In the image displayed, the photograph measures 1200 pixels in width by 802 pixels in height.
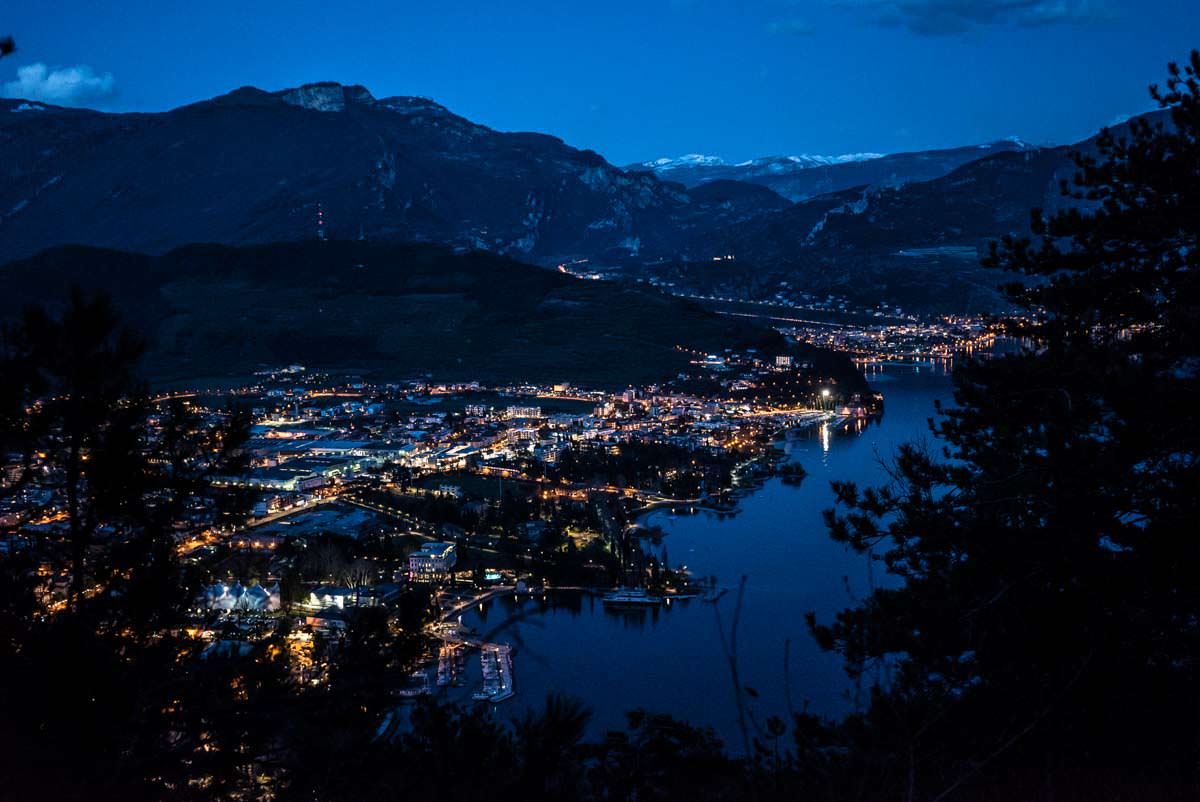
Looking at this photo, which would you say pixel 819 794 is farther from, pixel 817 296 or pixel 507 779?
pixel 817 296

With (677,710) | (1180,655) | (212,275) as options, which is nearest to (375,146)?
(212,275)

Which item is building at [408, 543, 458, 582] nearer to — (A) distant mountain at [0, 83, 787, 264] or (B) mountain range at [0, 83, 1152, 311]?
(B) mountain range at [0, 83, 1152, 311]

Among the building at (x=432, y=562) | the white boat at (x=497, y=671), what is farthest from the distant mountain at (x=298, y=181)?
the white boat at (x=497, y=671)

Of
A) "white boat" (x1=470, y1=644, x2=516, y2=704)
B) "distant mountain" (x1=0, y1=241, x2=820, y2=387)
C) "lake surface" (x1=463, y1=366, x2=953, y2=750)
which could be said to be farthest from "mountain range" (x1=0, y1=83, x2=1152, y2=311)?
"white boat" (x1=470, y1=644, x2=516, y2=704)

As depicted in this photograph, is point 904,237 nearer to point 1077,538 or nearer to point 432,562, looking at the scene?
point 432,562

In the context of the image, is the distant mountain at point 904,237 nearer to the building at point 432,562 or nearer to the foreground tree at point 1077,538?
the building at point 432,562
